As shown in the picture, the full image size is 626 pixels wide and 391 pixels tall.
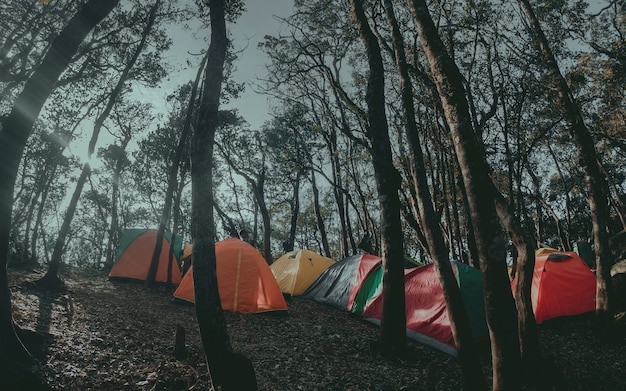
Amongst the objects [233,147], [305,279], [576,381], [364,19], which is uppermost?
[233,147]

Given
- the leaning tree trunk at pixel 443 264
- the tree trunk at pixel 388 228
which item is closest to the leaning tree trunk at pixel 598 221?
the leaning tree trunk at pixel 443 264

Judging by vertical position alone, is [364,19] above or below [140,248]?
above

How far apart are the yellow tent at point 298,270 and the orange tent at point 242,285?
2.46 metres

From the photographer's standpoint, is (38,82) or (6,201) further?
(38,82)

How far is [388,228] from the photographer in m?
7.02

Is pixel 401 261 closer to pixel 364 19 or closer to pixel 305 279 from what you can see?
pixel 364 19

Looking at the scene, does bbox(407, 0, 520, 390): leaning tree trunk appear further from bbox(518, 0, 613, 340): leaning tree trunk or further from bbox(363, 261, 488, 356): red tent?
bbox(518, 0, 613, 340): leaning tree trunk

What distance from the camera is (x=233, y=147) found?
24.0 m

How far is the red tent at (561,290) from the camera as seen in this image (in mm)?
9781

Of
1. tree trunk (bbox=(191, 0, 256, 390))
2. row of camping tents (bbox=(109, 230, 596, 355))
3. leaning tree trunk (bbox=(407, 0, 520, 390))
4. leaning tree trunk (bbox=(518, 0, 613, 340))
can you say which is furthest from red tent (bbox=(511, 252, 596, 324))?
tree trunk (bbox=(191, 0, 256, 390))

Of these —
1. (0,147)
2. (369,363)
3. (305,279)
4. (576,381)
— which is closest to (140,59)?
(305,279)

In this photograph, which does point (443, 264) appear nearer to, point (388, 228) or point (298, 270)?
point (388, 228)

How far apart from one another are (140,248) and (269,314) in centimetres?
641

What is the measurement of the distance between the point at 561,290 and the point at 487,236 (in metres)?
8.36
